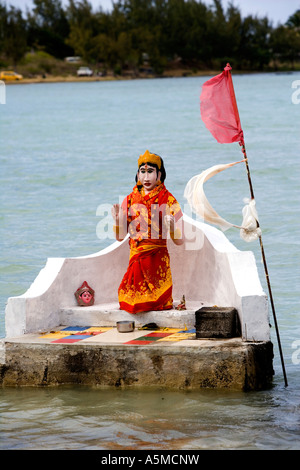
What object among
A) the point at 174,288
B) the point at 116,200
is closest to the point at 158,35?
the point at 116,200

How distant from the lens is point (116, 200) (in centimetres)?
2319

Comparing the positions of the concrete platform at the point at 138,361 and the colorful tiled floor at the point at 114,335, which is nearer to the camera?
→ the concrete platform at the point at 138,361

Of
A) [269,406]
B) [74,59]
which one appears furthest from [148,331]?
[74,59]

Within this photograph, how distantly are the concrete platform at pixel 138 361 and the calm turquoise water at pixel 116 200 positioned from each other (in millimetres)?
99

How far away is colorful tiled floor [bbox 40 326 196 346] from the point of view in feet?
25.0

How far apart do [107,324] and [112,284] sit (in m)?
0.53

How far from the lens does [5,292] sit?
42.4 feet

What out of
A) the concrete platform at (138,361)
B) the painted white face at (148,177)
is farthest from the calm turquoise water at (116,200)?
the painted white face at (148,177)

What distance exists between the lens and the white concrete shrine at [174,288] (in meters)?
7.52

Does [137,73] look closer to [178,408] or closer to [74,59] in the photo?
[74,59]

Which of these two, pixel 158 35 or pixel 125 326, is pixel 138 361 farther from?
pixel 158 35

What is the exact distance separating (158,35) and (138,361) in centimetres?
12341

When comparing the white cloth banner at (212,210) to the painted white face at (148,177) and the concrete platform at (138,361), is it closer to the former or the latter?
the painted white face at (148,177)
